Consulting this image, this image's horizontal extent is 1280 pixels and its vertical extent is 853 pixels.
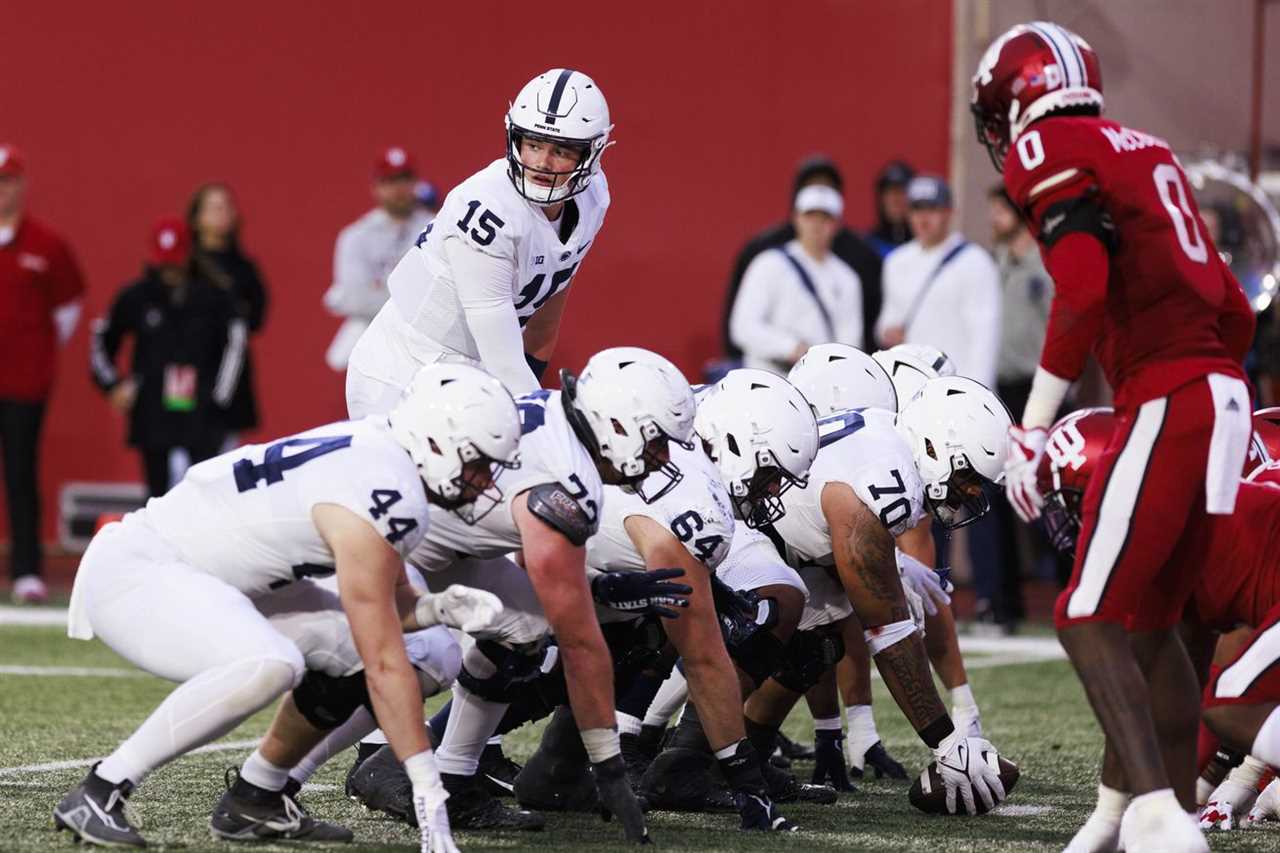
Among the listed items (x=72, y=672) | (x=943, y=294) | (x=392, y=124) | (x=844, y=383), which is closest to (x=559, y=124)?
(x=844, y=383)

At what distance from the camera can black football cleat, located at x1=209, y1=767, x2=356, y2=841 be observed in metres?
4.71

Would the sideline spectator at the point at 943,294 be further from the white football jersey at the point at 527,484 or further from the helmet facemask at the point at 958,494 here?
the white football jersey at the point at 527,484

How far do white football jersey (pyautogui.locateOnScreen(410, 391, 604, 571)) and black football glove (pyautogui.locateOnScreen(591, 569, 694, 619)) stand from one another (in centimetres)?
25

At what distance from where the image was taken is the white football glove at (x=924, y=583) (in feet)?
19.5

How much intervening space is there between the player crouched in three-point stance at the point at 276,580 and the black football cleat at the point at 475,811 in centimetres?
44

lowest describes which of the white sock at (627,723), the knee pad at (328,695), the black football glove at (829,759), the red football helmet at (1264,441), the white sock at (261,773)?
the black football glove at (829,759)

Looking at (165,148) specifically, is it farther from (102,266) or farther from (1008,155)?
(1008,155)

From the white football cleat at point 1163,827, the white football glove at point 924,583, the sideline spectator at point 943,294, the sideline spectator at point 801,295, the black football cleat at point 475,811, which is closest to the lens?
the white football cleat at point 1163,827

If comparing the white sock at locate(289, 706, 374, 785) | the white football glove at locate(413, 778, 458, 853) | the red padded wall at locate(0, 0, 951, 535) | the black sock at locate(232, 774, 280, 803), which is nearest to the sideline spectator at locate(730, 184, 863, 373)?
the red padded wall at locate(0, 0, 951, 535)

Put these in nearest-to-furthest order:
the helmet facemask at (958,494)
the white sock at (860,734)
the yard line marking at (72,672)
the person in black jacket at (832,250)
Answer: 1. the helmet facemask at (958,494)
2. the white sock at (860,734)
3. the yard line marking at (72,672)
4. the person in black jacket at (832,250)

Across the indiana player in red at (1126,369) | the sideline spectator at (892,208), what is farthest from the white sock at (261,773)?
the sideline spectator at (892,208)

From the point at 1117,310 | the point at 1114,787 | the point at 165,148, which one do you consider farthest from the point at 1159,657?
the point at 165,148

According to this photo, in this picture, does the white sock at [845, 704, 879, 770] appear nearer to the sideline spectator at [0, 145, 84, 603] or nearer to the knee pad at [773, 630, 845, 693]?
the knee pad at [773, 630, 845, 693]

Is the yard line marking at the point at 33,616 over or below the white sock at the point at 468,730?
below
